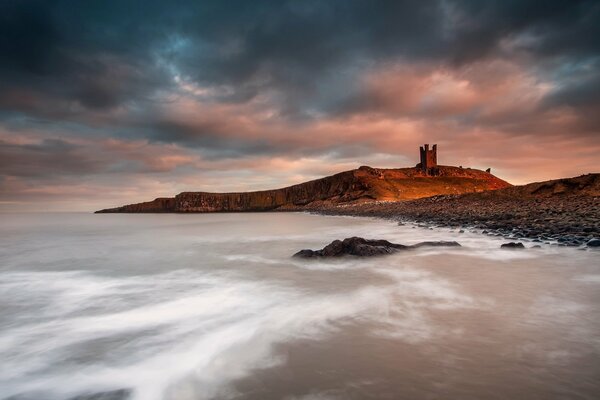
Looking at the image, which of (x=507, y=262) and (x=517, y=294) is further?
(x=507, y=262)

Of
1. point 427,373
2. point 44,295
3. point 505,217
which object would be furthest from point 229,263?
point 505,217

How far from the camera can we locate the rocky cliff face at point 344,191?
102m

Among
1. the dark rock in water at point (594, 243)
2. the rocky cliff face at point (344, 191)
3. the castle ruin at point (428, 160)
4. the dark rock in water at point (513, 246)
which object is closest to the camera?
the dark rock in water at point (594, 243)

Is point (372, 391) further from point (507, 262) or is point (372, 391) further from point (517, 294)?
point (507, 262)

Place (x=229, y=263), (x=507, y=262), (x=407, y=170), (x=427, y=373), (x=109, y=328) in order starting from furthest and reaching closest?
(x=407, y=170) → (x=229, y=263) → (x=507, y=262) → (x=109, y=328) → (x=427, y=373)

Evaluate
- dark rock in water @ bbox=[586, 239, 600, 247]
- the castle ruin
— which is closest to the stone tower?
the castle ruin

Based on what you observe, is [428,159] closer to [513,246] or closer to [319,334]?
[513,246]

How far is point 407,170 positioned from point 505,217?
127m

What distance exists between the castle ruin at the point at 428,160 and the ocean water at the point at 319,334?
136328 millimetres

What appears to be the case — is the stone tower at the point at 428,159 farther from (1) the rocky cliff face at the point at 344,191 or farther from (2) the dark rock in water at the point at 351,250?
(2) the dark rock in water at the point at 351,250

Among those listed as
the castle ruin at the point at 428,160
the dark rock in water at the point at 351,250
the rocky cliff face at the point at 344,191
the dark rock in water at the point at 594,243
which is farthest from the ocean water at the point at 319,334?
the castle ruin at the point at 428,160

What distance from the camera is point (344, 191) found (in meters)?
108

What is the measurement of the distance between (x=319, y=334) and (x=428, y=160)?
476ft

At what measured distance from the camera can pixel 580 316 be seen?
3.95 meters
